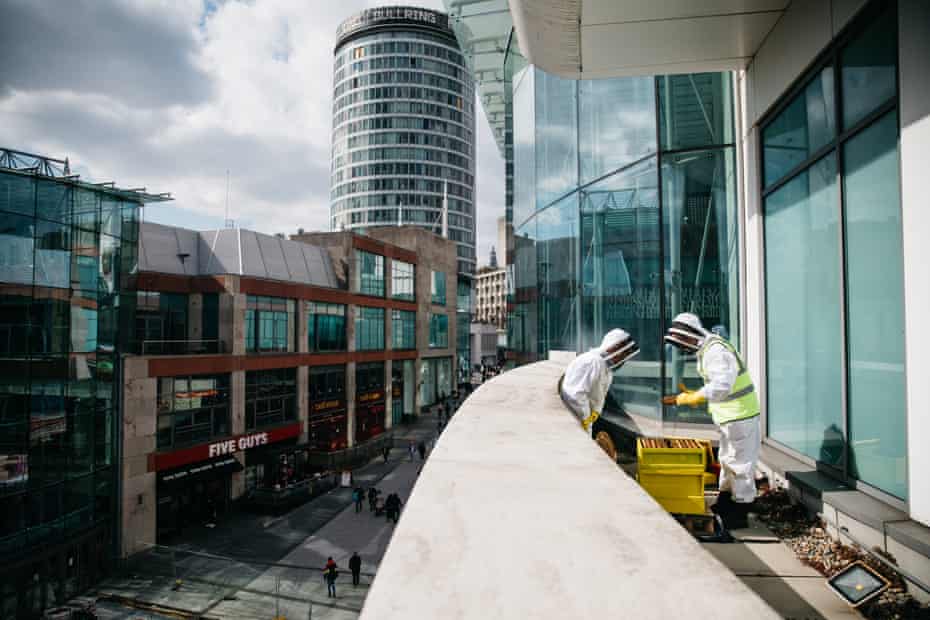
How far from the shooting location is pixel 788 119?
6504 millimetres

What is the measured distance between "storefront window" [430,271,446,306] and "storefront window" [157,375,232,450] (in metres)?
24.7

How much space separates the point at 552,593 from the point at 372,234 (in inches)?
1898

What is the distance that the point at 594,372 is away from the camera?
5500 millimetres

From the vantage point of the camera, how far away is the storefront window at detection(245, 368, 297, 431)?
28.5 m

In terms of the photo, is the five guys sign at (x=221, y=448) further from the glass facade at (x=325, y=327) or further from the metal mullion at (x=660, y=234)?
the metal mullion at (x=660, y=234)

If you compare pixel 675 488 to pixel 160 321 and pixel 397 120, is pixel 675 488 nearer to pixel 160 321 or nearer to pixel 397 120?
pixel 160 321

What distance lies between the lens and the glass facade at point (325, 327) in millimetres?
33281

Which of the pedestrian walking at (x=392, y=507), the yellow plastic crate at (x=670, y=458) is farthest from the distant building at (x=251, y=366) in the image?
the yellow plastic crate at (x=670, y=458)

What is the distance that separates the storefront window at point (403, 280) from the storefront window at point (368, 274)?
5.79ft

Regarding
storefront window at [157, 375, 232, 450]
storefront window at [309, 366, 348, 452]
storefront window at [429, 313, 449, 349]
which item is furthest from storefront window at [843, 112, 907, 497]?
storefront window at [429, 313, 449, 349]

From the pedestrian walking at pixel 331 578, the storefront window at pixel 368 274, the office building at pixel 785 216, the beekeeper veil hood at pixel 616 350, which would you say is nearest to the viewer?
the office building at pixel 785 216

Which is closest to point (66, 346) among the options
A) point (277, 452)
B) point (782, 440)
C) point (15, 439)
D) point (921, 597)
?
point (15, 439)

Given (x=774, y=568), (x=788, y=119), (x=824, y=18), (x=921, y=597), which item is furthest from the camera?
(x=788, y=119)

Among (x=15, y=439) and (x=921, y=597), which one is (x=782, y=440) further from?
(x=15, y=439)
